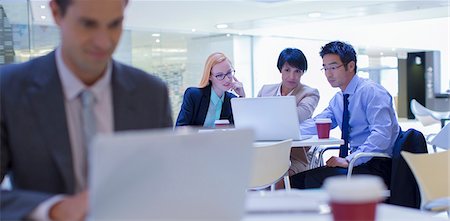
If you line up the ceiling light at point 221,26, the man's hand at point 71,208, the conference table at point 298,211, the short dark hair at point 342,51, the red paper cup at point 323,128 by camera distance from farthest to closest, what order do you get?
the ceiling light at point 221,26 → the short dark hair at point 342,51 → the red paper cup at point 323,128 → the conference table at point 298,211 → the man's hand at point 71,208

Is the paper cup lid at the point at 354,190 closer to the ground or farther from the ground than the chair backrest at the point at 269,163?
farther from the ground

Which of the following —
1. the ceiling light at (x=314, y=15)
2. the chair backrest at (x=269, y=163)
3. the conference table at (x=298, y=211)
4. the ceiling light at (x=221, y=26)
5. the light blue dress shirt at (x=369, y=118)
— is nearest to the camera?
the conference table at (x=298, y=211)

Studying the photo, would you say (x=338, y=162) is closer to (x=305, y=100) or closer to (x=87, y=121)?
(x=305, y=100)

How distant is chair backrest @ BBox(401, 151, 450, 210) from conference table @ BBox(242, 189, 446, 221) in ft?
3.16

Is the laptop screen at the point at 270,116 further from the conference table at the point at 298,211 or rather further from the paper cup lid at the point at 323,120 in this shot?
the conference table at the point at 298,211

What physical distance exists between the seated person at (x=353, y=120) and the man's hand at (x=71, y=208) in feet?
9.13

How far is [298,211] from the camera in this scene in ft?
4.50

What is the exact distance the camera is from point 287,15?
392 inches

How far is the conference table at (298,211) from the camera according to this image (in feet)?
4.31

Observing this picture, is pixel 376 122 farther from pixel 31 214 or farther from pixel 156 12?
pixel 156 12

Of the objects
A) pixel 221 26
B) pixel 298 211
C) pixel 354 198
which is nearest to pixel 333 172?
pixel 298 211

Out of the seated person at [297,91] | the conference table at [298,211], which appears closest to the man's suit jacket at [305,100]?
the seated person at [297,91]

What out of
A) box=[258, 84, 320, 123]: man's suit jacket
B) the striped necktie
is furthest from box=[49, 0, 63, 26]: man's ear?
box=[258, 84, 320, 123]: man's suit jacket

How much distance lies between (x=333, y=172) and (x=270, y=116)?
607 millimetres
